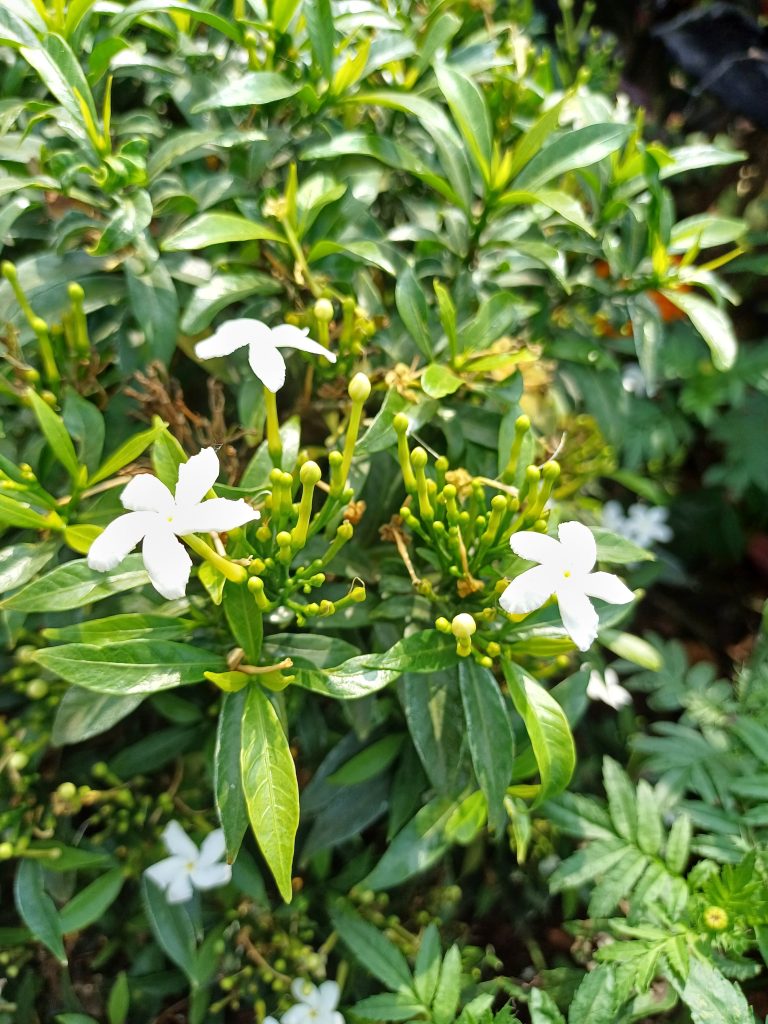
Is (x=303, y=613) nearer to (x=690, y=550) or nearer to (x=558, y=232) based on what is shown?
(x=558, y=232)

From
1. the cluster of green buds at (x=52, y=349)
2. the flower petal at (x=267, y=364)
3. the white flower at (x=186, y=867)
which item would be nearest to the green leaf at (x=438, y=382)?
the flower petal at (x=267, y=364)

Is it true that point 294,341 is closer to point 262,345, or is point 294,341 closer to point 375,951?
point 262,345

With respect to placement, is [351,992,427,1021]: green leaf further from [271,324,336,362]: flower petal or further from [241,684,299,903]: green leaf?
[271,324,336,362]: flower petal

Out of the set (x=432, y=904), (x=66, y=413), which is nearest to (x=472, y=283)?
(x=66, y=413)

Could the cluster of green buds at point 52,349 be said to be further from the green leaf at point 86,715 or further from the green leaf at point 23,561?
the green leaf at point 86,715

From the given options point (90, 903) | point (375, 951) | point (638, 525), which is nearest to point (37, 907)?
point (90, 903)
